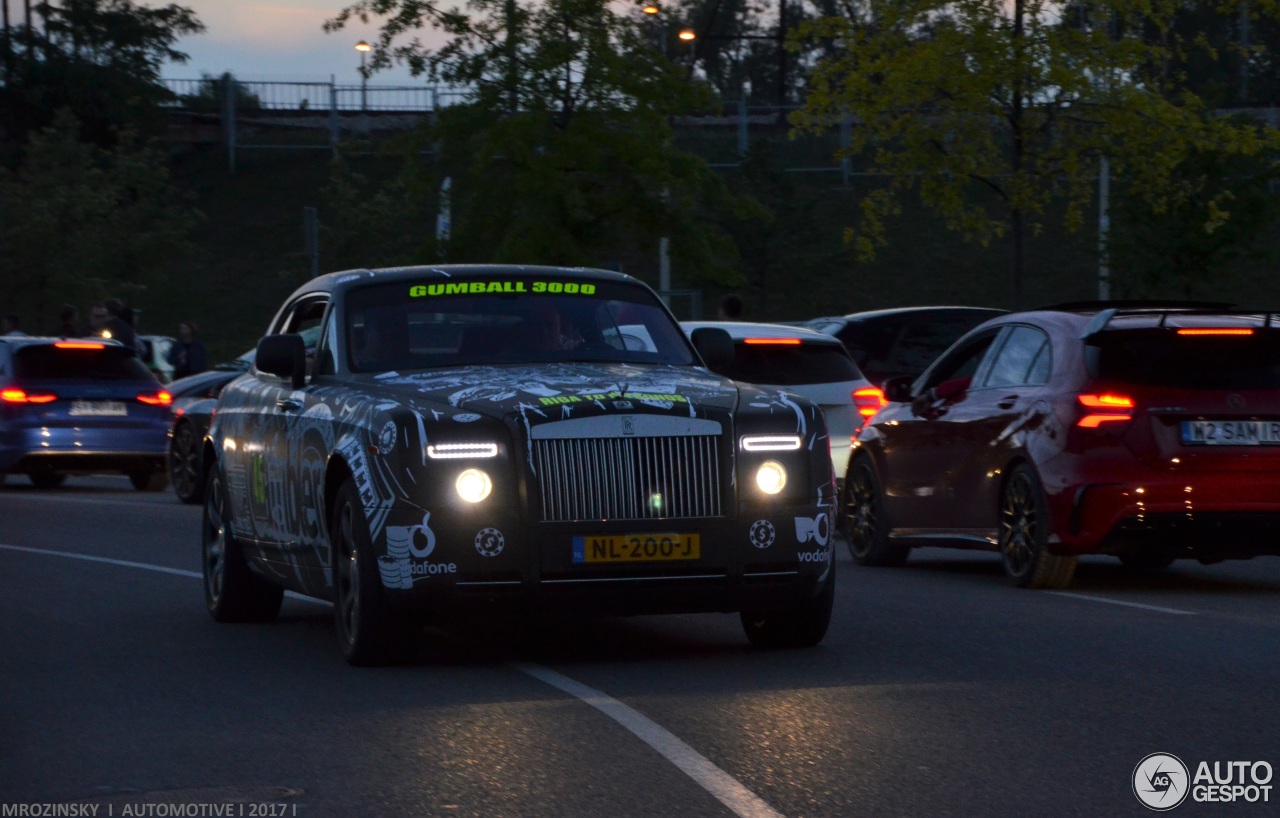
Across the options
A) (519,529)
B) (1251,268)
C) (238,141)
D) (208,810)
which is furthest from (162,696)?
(238,141)

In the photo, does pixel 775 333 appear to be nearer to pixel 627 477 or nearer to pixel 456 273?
pixel 456 273

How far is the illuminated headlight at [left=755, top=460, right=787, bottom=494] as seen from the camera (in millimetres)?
9156

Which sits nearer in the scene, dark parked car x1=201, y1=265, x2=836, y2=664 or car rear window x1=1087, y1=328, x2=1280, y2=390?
dark parked car x1=201, y1=265, x2=836, y2=664

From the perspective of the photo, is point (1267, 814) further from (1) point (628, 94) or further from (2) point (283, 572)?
(1) point (628, 94)

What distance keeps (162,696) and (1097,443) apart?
5644 mm

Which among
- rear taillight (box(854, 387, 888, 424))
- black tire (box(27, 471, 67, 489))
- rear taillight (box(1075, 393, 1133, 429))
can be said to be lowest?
black tire (box(27, 471, 67, 489))

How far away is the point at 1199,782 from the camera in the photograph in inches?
262

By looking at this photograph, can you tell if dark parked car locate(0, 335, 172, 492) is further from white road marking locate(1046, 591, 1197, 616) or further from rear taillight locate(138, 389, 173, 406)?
white road marking locate(1046, 591, 1197, 616)

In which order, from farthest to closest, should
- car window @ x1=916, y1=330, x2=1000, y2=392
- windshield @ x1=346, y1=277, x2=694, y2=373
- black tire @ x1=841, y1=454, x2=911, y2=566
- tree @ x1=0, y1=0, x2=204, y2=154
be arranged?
1. tree @ x1=0, y1=0, x2=204, y2=154
2. black tire @ x1=841, y1=454, x2=911, y2=566
3. car window @ x1=916, y1=330, x2=1000, y2=392
4. windshield @ x1=346, y1=277, x2=694, y2=373

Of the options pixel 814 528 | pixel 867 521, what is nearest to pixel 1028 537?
pixel 867 521

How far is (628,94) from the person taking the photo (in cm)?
3388

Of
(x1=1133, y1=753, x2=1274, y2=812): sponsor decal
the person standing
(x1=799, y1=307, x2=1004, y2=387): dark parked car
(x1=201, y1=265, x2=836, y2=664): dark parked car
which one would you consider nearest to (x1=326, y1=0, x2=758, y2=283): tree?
the person standing

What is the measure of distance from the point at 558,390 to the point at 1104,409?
416 centimetres

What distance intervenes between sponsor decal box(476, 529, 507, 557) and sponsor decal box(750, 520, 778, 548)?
3.37 feet
